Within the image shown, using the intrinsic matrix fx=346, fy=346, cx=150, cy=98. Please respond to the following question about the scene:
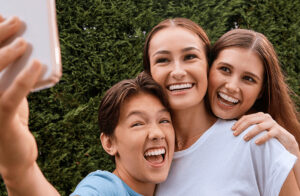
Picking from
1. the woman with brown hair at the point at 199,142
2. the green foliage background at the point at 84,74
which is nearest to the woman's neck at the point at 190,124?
the woman with brown hair at the point at 199,142

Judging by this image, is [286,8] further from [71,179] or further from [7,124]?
[7,124]

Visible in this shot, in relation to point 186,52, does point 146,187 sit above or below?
below

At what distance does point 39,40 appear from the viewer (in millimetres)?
908

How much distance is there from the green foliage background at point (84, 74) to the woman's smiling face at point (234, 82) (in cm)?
175

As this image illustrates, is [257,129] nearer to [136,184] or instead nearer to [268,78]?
[268,78]

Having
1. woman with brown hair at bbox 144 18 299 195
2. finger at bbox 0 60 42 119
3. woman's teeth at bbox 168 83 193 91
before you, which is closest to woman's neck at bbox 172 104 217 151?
woman with brown hair at bbox 144 18 299 195

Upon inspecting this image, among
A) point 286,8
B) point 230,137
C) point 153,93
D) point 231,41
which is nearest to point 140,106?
point 153,93

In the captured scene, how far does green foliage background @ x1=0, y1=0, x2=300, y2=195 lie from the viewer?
3.80 meters

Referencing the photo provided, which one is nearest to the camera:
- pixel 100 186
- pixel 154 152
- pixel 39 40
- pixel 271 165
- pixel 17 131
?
pixel 39 40

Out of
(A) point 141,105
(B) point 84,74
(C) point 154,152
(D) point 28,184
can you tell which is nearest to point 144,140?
(C) point 154,152

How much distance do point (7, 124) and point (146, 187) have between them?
135cm

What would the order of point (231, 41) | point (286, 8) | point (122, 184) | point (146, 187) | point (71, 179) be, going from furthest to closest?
1. point (286, 8)
2. point (71, 179)
3. point (231, 41)
4. point (146, 187)
5. point (122, 184)

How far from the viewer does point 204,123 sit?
2461 millimetres

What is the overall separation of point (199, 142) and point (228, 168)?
0.28 metres
